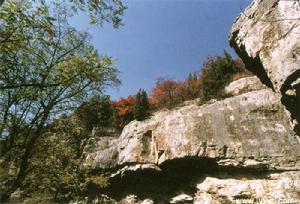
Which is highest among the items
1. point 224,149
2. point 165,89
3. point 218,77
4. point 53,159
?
point 165,89

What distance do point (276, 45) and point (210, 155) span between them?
1008 centimetres

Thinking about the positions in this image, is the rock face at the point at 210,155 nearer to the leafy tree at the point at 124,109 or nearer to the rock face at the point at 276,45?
the rock face at the point at 276,45

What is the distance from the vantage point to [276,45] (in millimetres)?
11523

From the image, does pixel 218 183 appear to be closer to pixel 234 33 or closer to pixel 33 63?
pixel 234 33

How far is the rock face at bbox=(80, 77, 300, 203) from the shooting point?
17.9m

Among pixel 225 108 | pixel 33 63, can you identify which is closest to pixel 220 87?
pixel 225 108

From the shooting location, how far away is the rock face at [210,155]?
58.8ft

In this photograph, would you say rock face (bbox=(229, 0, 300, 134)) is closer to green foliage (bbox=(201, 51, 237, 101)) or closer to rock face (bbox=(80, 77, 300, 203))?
rock face (bbox=(80, 77, 300, 203))

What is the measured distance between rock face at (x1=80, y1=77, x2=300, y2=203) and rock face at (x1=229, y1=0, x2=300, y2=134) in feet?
18.5

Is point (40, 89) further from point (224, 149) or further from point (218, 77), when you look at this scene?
point (218, 77)

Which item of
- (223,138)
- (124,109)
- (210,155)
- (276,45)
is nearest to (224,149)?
(223,138)

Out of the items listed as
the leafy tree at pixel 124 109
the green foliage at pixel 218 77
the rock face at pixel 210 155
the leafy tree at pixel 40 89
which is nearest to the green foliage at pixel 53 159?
the leafy tree at pixel 40 89

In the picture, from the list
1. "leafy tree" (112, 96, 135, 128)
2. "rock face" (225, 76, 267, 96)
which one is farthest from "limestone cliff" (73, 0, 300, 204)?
"leafy tree" (112, 96, 135, 128)

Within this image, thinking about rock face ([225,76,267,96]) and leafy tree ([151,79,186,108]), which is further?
leafy tree ([151,79,186,108])
